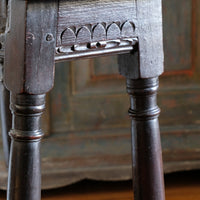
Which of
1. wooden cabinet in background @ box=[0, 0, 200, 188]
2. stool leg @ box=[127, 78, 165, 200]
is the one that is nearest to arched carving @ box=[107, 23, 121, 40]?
stool leg @ box=[127, 78, 165, 200]

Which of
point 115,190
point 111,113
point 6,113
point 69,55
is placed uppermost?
point 69,55

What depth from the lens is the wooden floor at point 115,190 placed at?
1516mm

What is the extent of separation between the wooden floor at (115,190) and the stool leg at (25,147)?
691 mm

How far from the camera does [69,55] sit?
826 millimetres

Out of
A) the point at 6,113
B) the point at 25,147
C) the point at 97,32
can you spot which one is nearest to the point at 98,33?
the point at 97,32

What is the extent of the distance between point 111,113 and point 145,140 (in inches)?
23.7

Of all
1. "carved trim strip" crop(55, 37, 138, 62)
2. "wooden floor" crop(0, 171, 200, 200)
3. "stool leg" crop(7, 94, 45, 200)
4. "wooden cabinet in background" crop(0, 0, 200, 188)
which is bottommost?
"wooden floor" crop(0, 171, 200, 200)

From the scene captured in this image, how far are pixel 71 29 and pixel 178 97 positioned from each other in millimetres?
819

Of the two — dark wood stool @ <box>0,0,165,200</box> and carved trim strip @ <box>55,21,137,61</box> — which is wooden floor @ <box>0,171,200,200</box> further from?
carved trim strip @ <box>55,21,137,61</box>

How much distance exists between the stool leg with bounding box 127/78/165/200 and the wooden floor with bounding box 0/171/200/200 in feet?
1.79

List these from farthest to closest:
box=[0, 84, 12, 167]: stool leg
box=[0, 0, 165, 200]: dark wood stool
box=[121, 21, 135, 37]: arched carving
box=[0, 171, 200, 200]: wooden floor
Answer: box=[0, 171, 200, 200]: wooden floor
box=[0, 84, 12, 167]: stool leg
box=[121, 21, 135, 37]: arched carving
box=[0, 0, 165, 200]: dark wood stool

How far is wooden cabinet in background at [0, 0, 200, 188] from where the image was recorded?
1.52m

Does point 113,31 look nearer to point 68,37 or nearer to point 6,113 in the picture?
point 68,37

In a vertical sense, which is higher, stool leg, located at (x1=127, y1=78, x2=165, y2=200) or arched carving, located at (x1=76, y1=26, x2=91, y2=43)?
arched carving, located at (x1=76, y1=26, x2=91, y2=43)
